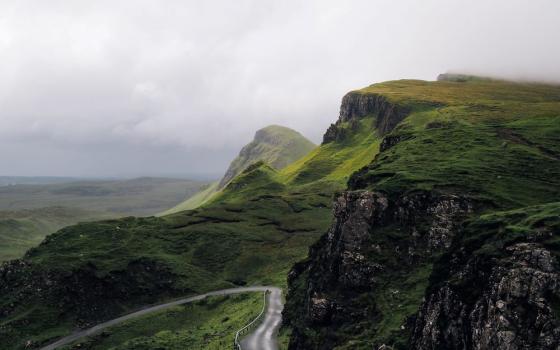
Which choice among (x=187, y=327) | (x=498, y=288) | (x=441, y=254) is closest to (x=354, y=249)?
(x=441, y=254)

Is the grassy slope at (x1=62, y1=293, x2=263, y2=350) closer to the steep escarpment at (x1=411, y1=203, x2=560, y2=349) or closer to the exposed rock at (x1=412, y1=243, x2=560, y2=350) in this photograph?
the steep escarpment at (x1=411, y1=203, x2=560, y2=349)

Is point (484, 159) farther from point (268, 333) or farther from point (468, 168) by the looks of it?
point (268, 333)

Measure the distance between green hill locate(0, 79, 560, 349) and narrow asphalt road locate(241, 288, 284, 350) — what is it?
4.97m

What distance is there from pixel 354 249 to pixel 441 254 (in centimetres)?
1362

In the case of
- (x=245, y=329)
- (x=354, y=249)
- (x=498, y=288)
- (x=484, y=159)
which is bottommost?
(x=245, y=329)

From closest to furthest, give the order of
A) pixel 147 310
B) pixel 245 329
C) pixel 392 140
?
pixel 245 329 < pixel 147 310 < pixel 392 140

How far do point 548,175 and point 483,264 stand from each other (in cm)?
5552

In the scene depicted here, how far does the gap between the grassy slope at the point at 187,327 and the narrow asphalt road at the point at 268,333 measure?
11.6 feet

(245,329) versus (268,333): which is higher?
(245,329)

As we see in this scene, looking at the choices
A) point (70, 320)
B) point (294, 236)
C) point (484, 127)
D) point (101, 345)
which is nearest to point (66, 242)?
point (70, 320)

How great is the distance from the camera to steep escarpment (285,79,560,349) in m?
44.0

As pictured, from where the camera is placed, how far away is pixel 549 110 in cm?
16038

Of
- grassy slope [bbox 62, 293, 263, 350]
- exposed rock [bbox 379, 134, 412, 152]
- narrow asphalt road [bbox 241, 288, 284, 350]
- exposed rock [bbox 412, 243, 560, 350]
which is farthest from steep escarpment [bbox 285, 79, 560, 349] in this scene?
grassy slope [bbox 62, 293, 263, 350]

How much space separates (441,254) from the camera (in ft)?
232
